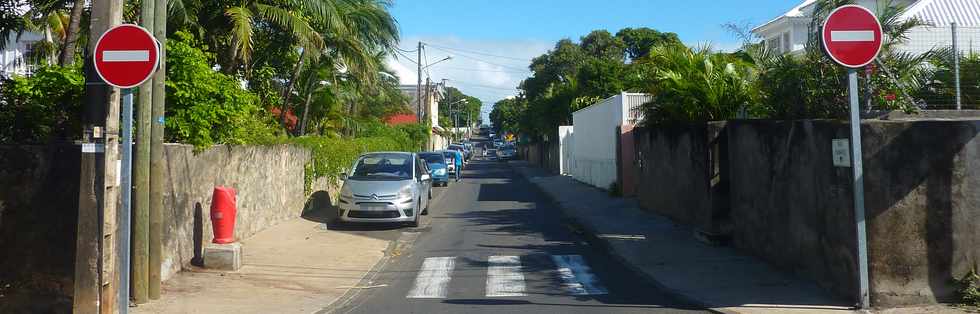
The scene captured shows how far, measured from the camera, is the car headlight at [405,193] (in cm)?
1667

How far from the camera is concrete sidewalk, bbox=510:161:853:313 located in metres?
8.64

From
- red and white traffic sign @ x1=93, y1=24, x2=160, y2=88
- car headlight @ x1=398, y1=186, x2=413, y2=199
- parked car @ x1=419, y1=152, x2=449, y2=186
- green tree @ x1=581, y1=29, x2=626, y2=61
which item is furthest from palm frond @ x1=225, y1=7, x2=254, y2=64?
green tree @ x1=581, y1=29, x2=626, y2=61

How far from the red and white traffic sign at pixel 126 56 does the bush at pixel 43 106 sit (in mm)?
3081

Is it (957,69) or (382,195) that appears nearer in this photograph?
(957,69)

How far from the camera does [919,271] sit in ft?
26.4

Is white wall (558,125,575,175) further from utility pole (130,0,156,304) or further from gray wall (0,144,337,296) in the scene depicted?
utility pole (130,0,156,304)

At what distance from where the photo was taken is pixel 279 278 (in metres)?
11.0

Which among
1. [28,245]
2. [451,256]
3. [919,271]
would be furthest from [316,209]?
[919,271]

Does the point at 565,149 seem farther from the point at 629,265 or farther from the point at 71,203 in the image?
the point at 71,203

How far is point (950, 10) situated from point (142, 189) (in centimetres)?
2148

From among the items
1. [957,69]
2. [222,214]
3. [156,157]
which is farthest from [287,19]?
[957,69]

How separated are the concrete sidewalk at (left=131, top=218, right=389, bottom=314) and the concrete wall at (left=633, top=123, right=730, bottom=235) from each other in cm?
557

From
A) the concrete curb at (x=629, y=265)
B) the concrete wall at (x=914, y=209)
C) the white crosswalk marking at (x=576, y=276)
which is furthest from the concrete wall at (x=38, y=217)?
the concrete wall at (x=914, y=209)

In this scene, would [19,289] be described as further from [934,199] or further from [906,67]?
[906,67]
